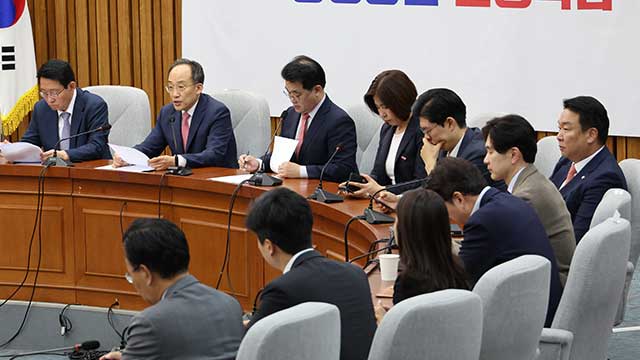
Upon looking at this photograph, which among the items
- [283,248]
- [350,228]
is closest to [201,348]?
[283,248]

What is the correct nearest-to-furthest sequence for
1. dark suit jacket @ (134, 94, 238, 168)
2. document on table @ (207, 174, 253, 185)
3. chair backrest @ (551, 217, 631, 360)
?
chair backrest @ (551, 217, 631, 360) < document on table @ (207, 174, 253, 185) < dark suit jacket @ (134, 94, 238, 168)

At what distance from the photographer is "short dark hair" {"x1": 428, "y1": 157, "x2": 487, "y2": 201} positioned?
11.3 feet

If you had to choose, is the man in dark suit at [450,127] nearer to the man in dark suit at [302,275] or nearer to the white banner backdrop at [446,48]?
the white banner backdrop at [446,48]

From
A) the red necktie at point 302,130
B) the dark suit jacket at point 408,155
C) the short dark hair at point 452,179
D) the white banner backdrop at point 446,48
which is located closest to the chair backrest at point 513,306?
the short dark hair at point 452,179

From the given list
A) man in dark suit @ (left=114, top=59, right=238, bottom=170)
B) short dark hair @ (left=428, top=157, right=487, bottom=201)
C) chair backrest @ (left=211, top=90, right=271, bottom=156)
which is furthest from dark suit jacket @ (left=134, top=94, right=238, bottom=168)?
short dark hair @ (left=428, top=157, right=487, bottom=201)

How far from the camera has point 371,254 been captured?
3.94m

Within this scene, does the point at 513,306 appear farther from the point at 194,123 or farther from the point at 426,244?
the point at 194,123

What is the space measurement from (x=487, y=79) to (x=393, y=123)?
157 centimetres

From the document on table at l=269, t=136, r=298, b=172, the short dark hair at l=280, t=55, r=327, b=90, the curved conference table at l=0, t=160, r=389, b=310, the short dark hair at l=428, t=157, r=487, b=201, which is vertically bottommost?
the curved conference table at l=0, t=160, r=389, b=310

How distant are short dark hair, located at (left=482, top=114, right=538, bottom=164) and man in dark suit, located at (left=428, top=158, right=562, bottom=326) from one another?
1.46 feet

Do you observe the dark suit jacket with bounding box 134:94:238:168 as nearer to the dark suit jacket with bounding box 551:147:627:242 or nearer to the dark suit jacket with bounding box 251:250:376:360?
the dark suit jacket with bounding box 551:147:627:242

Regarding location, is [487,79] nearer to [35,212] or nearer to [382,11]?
[382,11]

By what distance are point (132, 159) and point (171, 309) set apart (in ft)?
9.37

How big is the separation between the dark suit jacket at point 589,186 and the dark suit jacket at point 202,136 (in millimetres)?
1996
